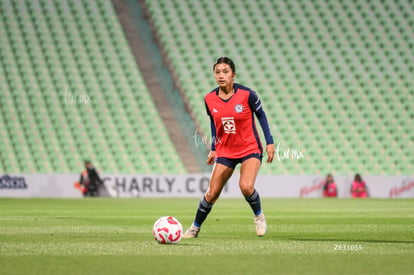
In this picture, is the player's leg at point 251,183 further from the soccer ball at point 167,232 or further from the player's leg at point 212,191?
the soccer ball at point 167,232

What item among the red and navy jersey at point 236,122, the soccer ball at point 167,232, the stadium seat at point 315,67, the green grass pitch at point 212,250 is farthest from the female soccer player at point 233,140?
the stadium seat at point 315,67

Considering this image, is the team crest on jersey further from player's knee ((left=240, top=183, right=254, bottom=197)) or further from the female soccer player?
player's knee ((left=240, top=183, right=254, bottom=197))

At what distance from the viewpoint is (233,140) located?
8.50m

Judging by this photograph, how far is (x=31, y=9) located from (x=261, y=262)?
926 inches

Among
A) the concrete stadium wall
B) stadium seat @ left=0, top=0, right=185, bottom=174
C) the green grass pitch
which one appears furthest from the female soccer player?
stadium seat @ left=0, top=0, right=185, bottom=174

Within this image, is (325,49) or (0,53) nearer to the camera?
(0,53)

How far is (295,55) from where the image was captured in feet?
96.0

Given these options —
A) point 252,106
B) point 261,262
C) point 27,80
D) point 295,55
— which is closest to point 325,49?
point 295,55

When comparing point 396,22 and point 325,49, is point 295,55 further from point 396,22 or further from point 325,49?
point 396,22

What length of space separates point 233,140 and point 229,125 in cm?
19

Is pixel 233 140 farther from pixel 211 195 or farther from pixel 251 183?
pixel 211 195

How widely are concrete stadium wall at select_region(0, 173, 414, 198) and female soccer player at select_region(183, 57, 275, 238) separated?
1498 cm

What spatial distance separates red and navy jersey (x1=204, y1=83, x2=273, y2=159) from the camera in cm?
839

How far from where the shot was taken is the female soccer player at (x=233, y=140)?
8.38m
